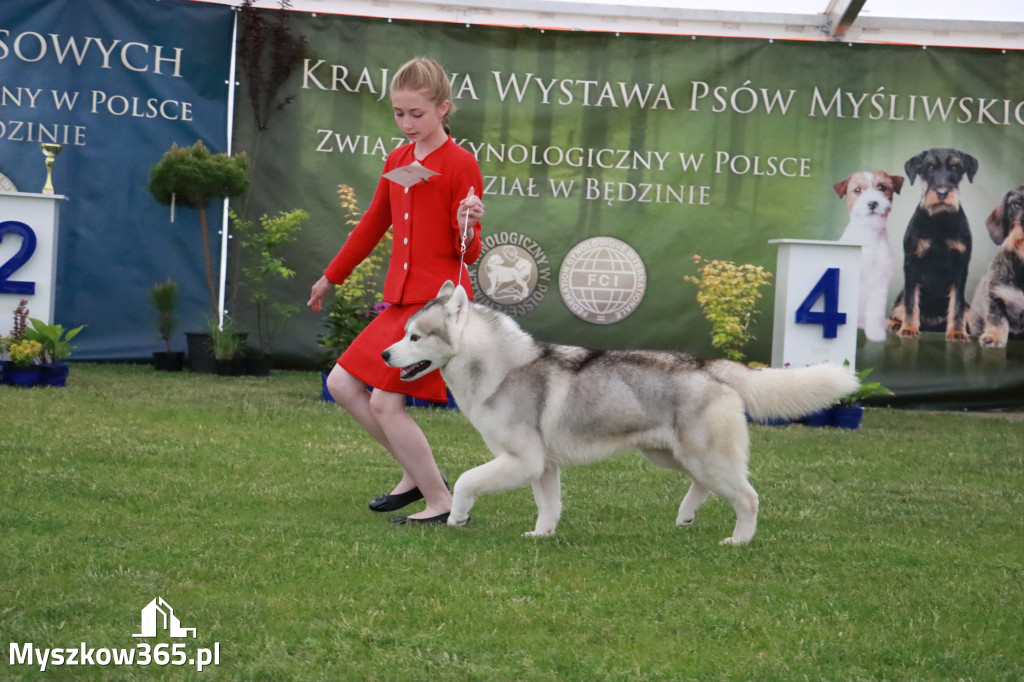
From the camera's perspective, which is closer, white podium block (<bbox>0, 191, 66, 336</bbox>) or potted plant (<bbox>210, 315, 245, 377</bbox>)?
white podium block (<bbox>0, 191, 66, 336</bbox>)

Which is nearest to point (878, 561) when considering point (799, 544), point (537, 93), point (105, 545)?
point (799, 544)

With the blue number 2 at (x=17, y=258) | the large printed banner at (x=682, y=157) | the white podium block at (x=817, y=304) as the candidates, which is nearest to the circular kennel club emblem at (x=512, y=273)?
the large printed banner at (x=682, y=157)

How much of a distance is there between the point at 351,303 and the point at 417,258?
207 inches

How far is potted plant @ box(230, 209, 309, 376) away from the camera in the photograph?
36.6 feet

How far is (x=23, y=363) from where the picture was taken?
363 inches

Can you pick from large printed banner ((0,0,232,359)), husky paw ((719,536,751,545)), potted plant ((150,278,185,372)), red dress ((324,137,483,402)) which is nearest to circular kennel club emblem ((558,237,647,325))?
large printed banner ((0,0,232,359))

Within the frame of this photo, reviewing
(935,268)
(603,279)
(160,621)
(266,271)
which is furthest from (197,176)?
(160,621)

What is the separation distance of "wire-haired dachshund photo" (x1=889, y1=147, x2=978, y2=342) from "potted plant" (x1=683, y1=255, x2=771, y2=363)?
1.56 meters

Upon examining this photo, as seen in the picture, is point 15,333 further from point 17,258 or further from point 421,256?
point 421,256

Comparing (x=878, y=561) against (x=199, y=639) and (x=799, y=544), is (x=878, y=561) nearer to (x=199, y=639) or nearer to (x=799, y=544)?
(x=799, y=544)

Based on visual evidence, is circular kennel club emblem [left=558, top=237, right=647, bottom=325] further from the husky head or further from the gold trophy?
the husky head

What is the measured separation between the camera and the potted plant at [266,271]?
1116 centimetres

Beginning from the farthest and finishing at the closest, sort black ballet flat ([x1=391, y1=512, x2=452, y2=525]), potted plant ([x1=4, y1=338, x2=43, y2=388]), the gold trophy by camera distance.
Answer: the gold trophy
potted plant ([x1=4, y1=338, x2=43, y2=388])
black ballet flat ([x1=391, y1=512, x2=452, y2=525])

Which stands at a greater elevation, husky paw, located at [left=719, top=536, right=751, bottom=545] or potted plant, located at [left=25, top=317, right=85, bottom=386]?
potted plant, located at [left=25, top=317, right=85, bottom=386]
